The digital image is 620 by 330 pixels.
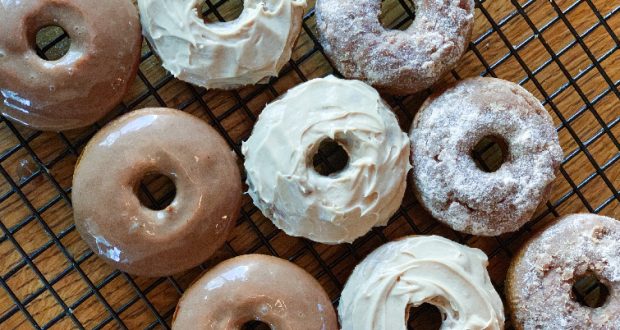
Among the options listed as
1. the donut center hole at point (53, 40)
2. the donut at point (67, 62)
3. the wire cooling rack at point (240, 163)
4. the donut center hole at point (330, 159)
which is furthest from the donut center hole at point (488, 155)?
the donut center hole at point (53, 40)

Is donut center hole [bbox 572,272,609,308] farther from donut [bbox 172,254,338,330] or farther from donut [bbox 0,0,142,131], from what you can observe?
donut [bbox 0,0,142,131]

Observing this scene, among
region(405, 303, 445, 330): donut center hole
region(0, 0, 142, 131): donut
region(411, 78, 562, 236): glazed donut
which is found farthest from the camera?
region(405, 303, 445, 330): donut center hole

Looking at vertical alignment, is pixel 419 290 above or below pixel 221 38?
below

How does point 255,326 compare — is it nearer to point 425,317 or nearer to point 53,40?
point 425,317

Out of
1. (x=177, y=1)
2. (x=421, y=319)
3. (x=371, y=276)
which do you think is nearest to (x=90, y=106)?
(x=177, y=1)

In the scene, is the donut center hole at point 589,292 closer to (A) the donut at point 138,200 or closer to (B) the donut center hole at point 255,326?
(B) the donut center hole at point 255,326

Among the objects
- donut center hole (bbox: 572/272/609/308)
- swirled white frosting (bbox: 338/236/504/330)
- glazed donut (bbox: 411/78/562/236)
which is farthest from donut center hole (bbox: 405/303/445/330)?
donut center hole (bbox: 572/272/609/308)

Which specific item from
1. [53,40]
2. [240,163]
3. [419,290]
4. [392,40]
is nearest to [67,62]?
[53,40]
